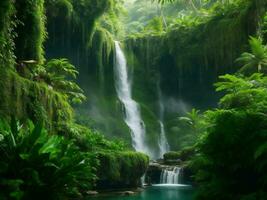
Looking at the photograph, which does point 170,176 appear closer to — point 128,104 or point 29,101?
point 128,104

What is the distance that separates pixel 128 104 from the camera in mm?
24016

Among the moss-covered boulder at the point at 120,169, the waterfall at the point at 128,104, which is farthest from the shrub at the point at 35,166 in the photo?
the waterfall at the point at 128,104

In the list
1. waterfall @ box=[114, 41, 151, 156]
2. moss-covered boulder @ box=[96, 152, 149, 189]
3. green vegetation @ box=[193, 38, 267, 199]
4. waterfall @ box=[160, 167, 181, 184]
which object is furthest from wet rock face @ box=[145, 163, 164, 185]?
green vegetation @ box=[193, 38, 267, 199]

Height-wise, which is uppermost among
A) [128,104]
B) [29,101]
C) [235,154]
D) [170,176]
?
[128,104]

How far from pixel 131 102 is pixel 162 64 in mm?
3324

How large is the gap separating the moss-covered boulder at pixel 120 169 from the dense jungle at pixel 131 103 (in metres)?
0.05

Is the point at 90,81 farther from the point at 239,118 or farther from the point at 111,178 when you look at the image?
the point at 239,118

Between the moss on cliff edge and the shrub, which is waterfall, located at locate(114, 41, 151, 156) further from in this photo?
the shrub

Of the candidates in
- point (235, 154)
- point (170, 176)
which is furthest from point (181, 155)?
point (235, 154)

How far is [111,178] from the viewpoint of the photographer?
14.4 meters

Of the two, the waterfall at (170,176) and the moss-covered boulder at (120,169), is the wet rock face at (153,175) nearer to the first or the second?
the waterfall at (170,176)

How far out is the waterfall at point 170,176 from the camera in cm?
1828

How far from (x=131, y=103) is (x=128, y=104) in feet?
0.83

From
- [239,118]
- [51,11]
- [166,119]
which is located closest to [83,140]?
[239,118]
